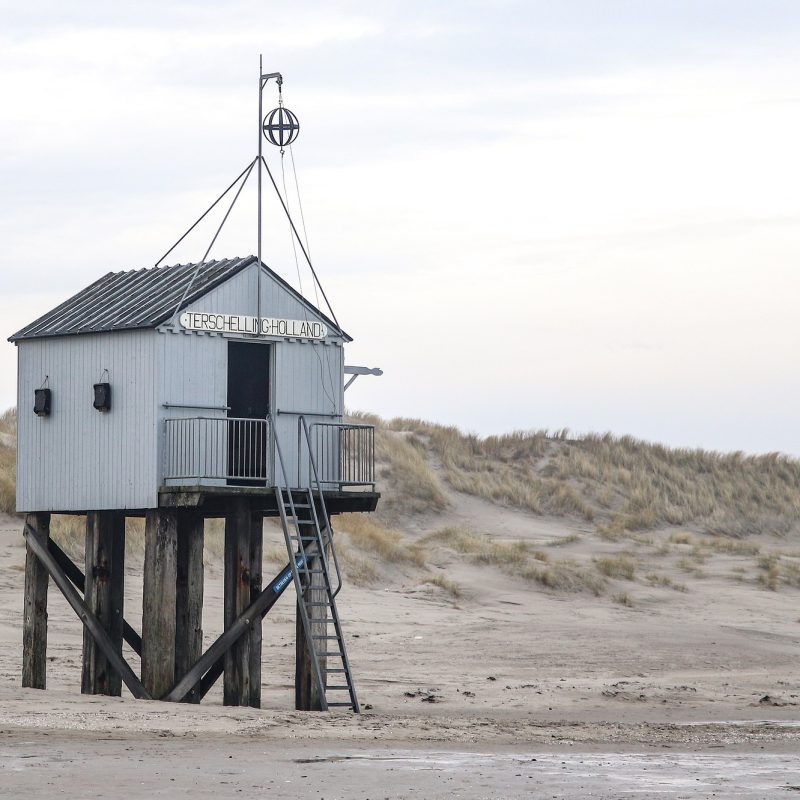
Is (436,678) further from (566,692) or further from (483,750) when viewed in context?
(483,750)

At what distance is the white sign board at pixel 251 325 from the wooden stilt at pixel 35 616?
372 centimetres

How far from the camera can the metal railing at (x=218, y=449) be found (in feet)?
68.0

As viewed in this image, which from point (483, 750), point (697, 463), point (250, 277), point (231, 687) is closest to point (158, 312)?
point (250, 277)

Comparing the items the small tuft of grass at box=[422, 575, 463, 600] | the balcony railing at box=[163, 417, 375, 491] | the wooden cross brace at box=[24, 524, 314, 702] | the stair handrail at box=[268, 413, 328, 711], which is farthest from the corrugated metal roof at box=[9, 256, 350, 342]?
the small tuft of grass at box=[422, 575, 463, 600]

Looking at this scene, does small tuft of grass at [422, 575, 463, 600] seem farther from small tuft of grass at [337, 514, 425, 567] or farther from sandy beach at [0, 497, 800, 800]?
small tuft of grass at [337, 514, 425, 567]

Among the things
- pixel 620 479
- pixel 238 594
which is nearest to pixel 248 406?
pixel 238 594

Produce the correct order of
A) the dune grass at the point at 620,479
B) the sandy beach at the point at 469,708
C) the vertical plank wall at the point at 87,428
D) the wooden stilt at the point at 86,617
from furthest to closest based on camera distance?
the dune grass at the point at 620,479 → the wooden stilt at the point at 86,617 → the vertical plank wall at the point at 87,428 → the sandy beach at the point at 469,708

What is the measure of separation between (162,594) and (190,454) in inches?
69.0

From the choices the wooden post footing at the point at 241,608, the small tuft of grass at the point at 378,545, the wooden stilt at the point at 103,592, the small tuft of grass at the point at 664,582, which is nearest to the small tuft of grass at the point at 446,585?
the small tuft of grass at the point at 378,545

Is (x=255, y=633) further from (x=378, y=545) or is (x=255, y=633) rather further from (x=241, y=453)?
(x=378, y=545)

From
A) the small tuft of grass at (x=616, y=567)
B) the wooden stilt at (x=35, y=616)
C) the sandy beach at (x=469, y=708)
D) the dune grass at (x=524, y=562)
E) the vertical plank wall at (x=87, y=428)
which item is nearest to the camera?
the sandy beach at (x=469, y=708)

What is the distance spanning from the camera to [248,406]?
2181 cm

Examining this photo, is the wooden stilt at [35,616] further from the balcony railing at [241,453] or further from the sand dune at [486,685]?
the balcony railing at [241,453]

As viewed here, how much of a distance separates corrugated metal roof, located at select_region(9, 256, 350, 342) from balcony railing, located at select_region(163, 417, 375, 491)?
4.32 ft
